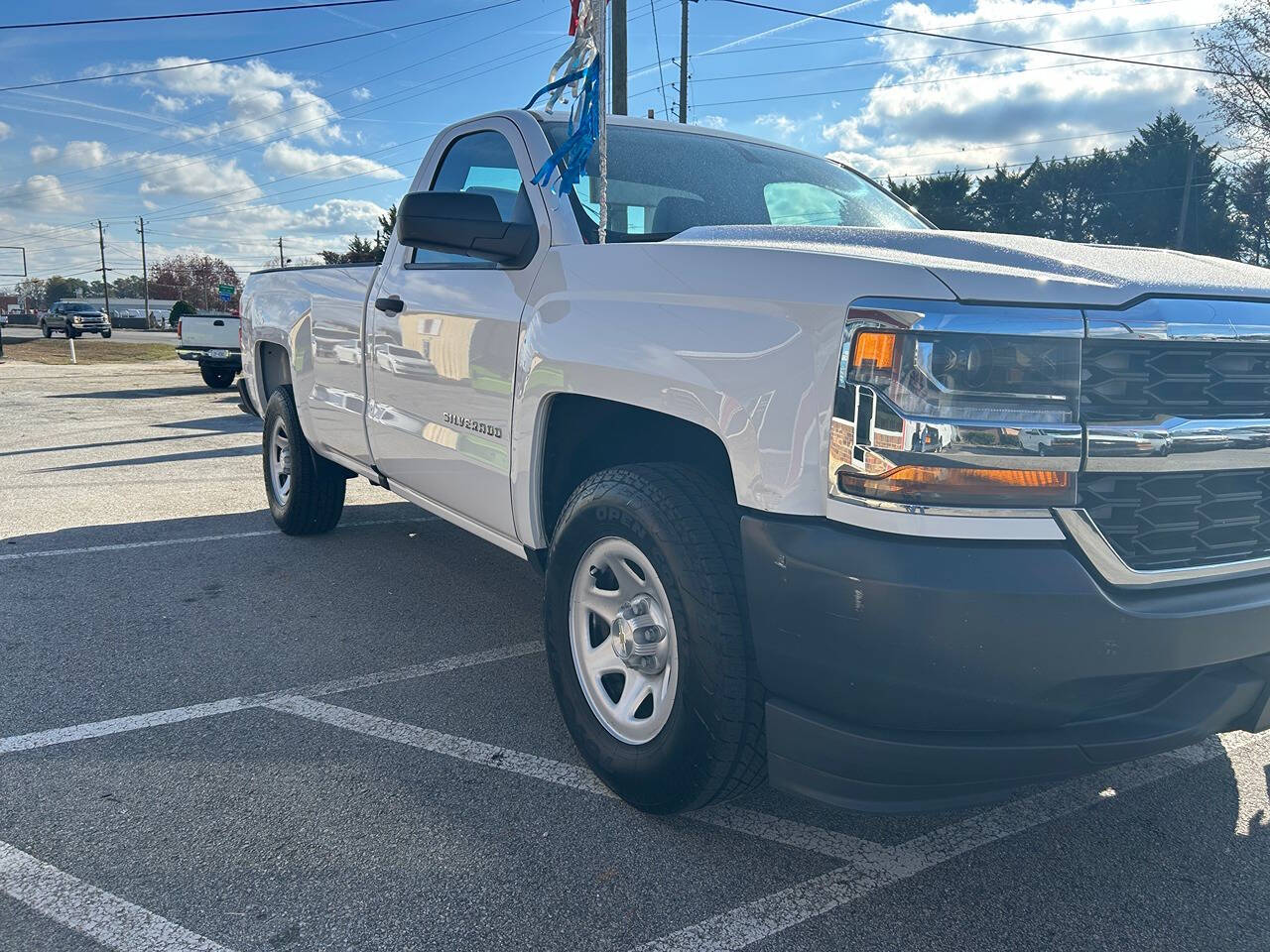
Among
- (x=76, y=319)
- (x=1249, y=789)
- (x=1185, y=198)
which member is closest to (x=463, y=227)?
(x=1249, y=789)

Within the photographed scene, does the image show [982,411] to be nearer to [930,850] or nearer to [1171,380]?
[1171,380]

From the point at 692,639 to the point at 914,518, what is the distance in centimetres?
64

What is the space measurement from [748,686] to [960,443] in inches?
30.1

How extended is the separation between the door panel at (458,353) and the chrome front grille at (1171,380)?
70.5 inches

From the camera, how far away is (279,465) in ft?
19.8

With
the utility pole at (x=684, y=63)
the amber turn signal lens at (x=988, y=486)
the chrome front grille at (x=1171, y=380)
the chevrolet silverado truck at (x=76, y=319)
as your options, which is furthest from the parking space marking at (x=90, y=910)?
the chevrolet silverado truck at (x=76, y=319)

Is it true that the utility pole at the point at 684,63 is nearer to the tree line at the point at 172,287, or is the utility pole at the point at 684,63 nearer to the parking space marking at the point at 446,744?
the parking space marking at the point at 446,744

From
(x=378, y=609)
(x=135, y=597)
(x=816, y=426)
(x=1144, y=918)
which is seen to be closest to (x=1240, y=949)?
(x=1144, y=918)

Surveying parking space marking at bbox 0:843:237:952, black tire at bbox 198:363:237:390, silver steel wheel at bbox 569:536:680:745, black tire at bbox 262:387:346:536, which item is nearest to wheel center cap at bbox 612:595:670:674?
silver steel wheel at bbox 569:536:680:745

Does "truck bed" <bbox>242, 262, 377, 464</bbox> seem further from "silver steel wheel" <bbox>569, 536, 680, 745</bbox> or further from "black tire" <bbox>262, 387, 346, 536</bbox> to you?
"silver steel wheel" <bbox>569, 536, 680, 745</bbox>

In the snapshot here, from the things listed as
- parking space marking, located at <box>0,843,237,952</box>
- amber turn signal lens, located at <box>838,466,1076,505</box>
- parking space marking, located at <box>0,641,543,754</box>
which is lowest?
parking space marking, located at <box>0,843,237,952</box>

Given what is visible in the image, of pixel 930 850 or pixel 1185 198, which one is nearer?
pixel 930 850

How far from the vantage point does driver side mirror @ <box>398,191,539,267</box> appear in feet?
10.0

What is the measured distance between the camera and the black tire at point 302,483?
5539 mm
